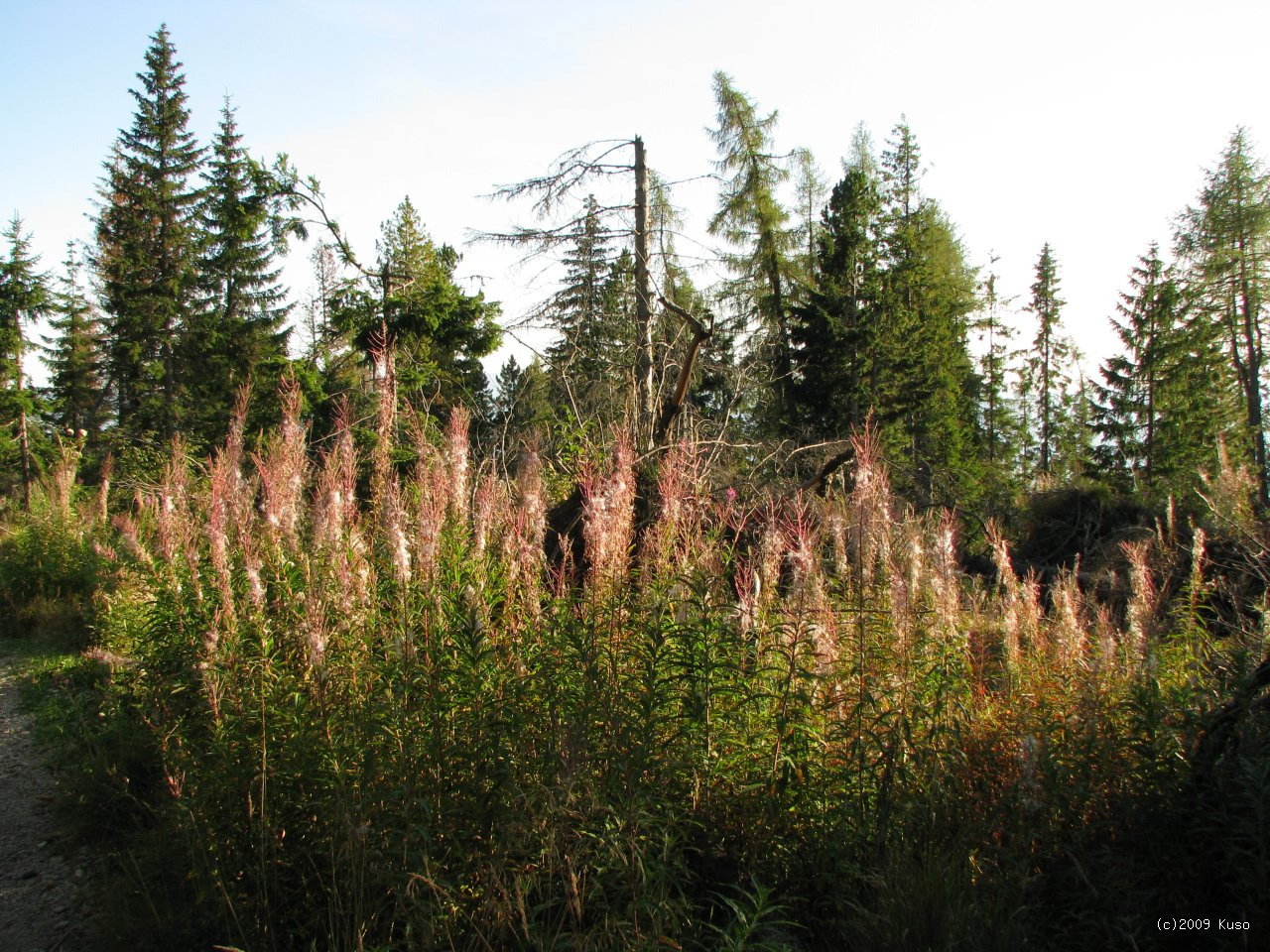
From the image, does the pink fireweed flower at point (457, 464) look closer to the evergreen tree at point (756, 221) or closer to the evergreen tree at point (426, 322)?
the evergreen tree at point (426, 322)

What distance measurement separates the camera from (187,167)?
3019 cm

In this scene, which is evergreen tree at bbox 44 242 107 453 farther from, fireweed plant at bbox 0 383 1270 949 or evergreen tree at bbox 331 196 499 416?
fireweed plant at bbox 0 383 1270 949

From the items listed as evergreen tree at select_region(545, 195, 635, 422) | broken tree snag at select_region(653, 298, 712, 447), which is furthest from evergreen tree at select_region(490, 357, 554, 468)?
broken tree snag at select_region(653, 298, 712, 447)

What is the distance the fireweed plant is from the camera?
2.92 m

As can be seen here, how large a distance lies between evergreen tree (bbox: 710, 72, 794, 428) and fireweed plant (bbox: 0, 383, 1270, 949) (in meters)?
16.6

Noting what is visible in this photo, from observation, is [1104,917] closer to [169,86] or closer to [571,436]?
[571,436]

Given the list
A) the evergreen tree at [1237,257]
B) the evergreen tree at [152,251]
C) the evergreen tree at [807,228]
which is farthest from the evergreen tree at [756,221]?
the evergreen tree at [152,251]

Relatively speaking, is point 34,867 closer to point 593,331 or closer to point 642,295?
point 642,295

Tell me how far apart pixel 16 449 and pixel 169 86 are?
52.2ft

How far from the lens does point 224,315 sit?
1176 inches

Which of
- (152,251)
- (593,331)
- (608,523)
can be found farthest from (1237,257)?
(152,251)

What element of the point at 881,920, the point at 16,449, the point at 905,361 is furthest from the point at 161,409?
the point at 881,920

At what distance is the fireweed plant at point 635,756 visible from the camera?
2.92m

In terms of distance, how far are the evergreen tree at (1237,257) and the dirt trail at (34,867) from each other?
32543 mm
